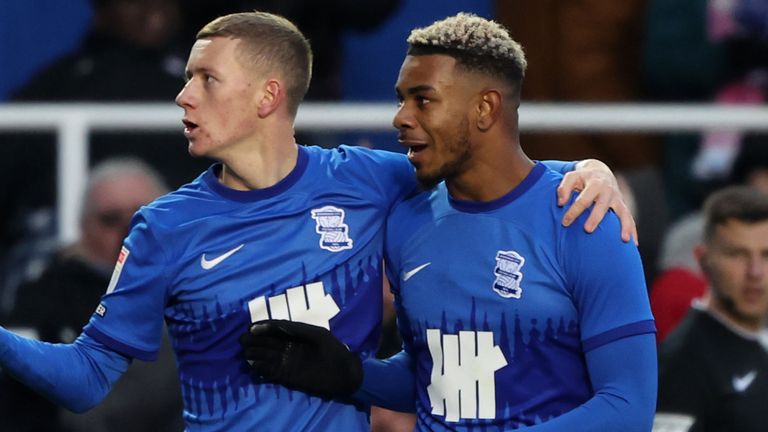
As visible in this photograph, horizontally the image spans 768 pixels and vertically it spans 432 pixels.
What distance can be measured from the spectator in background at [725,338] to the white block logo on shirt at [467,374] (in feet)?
5.96

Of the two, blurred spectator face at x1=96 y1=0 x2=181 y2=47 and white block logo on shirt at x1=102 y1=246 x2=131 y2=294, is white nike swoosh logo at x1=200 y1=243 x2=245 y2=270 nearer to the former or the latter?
white block logo on shirt at x1=102 y1=246 x2=131 y2=294

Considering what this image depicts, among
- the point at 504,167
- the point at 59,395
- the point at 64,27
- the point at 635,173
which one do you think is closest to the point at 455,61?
the point at 504,167

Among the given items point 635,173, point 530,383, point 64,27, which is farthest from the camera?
point 64,27

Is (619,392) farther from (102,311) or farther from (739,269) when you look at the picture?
(739,269)

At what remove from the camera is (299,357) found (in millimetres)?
3748

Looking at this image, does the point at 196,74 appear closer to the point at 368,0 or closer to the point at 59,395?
the point at 59,395

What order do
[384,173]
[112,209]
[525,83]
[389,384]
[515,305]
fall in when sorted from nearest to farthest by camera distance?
[515,305], [389,384], [384,173], [112,209], [525,83]

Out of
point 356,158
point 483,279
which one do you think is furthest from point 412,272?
point 356,158

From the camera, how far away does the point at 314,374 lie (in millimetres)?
3746

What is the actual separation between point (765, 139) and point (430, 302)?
3.26 m

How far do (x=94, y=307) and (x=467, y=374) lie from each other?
2480mm

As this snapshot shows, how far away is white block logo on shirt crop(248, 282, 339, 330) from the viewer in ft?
12.5

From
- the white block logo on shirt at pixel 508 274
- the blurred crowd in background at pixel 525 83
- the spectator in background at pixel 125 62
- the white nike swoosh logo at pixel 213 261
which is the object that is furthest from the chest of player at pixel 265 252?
the spectator in background at pixel 125 62

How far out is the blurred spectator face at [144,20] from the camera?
663cm
